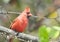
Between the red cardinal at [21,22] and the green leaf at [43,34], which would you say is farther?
the red cardinal at [21,22]

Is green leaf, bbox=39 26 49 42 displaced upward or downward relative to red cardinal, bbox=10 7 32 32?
downward

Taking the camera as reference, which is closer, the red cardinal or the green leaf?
the green leaf

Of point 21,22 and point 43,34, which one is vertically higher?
point 21,22

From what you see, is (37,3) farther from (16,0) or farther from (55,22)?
(55,22)

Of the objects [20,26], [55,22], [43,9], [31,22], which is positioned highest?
[43,9]

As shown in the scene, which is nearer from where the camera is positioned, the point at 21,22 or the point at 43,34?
the point at 43,34

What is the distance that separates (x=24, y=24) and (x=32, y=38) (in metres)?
0.96

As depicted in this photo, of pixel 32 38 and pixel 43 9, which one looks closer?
pixel 32 38

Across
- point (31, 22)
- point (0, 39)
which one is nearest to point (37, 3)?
point (31, 22)

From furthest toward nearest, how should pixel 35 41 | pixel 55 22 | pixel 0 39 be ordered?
pixel 55 22 → pixel 0 39 → pixel 35 41

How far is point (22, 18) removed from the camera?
13.7 ft

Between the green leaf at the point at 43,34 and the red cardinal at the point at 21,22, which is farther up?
the red cardinal at the point at 21,22

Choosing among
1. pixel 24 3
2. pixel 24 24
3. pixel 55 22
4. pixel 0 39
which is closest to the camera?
pixel 0 39

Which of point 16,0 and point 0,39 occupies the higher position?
point 16,0
